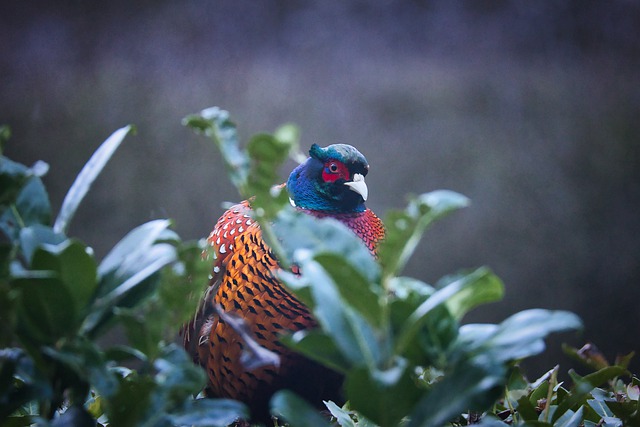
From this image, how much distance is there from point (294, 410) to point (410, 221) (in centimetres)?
15

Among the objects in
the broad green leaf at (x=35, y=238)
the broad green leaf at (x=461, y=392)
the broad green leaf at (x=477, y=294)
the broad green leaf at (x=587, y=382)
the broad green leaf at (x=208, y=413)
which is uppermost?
the broad green leaf at (x=35, y=238)

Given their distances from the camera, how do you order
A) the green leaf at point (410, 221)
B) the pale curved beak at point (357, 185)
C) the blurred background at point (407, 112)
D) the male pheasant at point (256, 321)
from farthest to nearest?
the blurred background at point (407, 112), the pale curved beak at point (357, 185), the male pheasant at point (256, 321), the green leaf at point (410, 221)

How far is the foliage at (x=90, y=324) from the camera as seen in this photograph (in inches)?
18.3

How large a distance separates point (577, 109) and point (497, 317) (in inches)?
35.5

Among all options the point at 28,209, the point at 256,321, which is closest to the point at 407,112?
the point at 256,321

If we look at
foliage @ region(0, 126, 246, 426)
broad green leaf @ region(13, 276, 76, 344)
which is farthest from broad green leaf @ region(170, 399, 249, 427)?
broad green leaf @ region(13, 276, 76, 344)

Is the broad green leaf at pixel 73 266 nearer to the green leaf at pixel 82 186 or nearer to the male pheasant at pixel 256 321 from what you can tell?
the green leaf at pixel 82 186

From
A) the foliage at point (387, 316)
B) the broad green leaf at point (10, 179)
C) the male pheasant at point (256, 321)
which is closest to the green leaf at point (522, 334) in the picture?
the foliage at point (387, 316)

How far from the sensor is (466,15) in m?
2.46

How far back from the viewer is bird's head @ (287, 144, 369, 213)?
1178 millimetres

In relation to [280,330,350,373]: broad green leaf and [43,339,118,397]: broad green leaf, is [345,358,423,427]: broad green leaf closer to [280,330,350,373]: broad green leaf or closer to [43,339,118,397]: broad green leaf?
[280,330,350,373]: broad green leaf

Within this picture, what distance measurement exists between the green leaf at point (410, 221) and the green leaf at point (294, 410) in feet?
0.36

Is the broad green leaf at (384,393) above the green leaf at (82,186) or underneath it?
underneath

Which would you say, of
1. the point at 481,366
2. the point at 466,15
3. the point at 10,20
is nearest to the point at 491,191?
the point at 466,15
